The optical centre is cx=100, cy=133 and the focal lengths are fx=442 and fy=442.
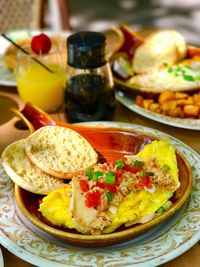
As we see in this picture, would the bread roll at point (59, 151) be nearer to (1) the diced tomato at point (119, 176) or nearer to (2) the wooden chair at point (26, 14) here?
(1) the diced tomato at point (119, 176)

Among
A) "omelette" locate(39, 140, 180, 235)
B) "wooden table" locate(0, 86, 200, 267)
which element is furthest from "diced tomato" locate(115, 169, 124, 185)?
"wooden table" locate(0, 86, 200, 267)

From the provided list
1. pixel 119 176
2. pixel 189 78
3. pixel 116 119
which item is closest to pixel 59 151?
Answer: pixel 119 176

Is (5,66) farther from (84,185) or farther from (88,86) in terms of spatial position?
(84,185)

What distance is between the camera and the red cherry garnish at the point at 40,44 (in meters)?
1.40

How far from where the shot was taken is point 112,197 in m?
0.93

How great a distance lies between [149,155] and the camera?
1087 millimetres

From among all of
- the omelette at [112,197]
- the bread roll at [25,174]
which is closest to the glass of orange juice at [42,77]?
the bread roll at [25,174]

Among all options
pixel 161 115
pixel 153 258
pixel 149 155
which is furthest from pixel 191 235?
pixel 161 115

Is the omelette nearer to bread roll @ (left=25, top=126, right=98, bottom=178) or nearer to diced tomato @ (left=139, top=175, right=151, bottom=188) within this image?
diced tomato @ (left=139, top=175, right=151, bottom=188)

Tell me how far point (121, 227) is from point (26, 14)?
190cm

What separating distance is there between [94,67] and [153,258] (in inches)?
25.0

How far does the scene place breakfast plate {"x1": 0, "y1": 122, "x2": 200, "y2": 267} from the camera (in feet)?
2.83

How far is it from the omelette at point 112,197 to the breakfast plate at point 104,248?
44 mm

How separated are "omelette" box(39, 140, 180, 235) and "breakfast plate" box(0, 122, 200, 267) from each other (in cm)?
4
